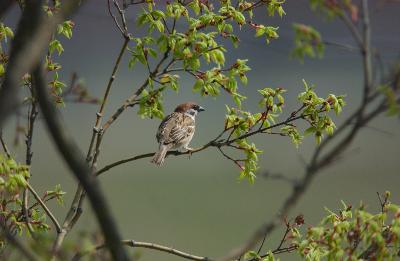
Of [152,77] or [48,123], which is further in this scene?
[152,77]

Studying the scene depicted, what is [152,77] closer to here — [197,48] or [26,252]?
[197,48]

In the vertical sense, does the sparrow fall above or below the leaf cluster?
above

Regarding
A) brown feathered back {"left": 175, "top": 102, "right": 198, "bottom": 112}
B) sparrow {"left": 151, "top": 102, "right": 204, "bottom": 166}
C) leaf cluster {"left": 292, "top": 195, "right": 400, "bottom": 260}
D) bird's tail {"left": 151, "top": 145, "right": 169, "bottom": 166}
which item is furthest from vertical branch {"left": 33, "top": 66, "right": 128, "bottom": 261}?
brown feathered back {"left": 175, "top": 102, "right": 198, "bottom": 112}

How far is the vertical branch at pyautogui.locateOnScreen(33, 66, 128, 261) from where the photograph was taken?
1.02m

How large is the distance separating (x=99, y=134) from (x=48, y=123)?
223cm

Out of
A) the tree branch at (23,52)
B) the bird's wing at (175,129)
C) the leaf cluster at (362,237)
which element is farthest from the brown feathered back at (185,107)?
the tree branch at (23,52)

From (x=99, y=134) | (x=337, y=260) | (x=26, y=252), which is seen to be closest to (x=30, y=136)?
(x=99, y=134)

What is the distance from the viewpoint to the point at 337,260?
248 cm

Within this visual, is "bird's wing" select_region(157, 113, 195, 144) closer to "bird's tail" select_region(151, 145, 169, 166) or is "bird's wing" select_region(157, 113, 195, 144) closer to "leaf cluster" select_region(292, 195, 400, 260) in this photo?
"bird's tail" select_region(151, 145, 169, 166)

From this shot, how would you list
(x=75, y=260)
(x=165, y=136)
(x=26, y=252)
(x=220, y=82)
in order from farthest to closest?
(x=165, y=136), (x=220, y=82), (x=75, y=260), (x=26, y=252)

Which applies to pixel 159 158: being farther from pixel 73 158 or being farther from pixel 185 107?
pixel 73 158

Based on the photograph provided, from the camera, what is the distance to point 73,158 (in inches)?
40.1

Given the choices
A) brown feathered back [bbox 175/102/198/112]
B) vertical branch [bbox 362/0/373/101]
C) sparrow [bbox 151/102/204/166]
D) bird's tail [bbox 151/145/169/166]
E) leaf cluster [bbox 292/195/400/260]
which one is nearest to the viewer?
vertical branch [bbox 362/0/373/101]

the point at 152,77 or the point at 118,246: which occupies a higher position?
the point at 152,77
